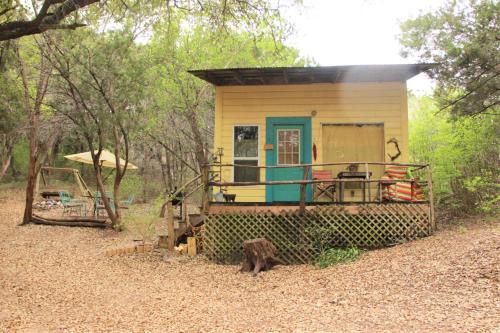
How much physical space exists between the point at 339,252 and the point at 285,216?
1.32 m

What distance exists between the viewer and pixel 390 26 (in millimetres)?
13445

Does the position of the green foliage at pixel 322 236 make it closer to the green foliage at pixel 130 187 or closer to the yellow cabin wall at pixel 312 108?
the yellow cabin wall at pixel 312 108

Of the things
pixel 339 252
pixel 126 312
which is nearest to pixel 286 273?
pixel 339 252

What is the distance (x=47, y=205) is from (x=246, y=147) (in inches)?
455

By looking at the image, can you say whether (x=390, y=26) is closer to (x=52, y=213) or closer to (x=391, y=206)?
(x=391, y=206)

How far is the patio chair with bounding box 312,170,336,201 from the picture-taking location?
993 centimetres

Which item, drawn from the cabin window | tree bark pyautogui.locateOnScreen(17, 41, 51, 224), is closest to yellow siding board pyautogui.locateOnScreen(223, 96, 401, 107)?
the cabin window

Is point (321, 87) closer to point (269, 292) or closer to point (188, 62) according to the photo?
point (269, 292)

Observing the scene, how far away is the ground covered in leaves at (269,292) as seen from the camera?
506 centimetres

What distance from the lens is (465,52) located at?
967 centimetres

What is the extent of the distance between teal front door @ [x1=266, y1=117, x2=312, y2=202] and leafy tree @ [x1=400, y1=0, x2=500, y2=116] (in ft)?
11.5

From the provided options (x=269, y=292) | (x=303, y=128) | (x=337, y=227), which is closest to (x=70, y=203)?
(x=303, y=128)

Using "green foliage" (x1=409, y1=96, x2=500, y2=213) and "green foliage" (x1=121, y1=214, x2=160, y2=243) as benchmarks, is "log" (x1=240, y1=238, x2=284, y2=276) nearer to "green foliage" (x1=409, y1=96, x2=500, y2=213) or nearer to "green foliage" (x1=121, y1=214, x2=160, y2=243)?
"green foliage" (x1=121, y1=214, x2=160, y2=243)

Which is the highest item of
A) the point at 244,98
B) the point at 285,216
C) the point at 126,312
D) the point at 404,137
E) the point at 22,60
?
the point at 22,60
